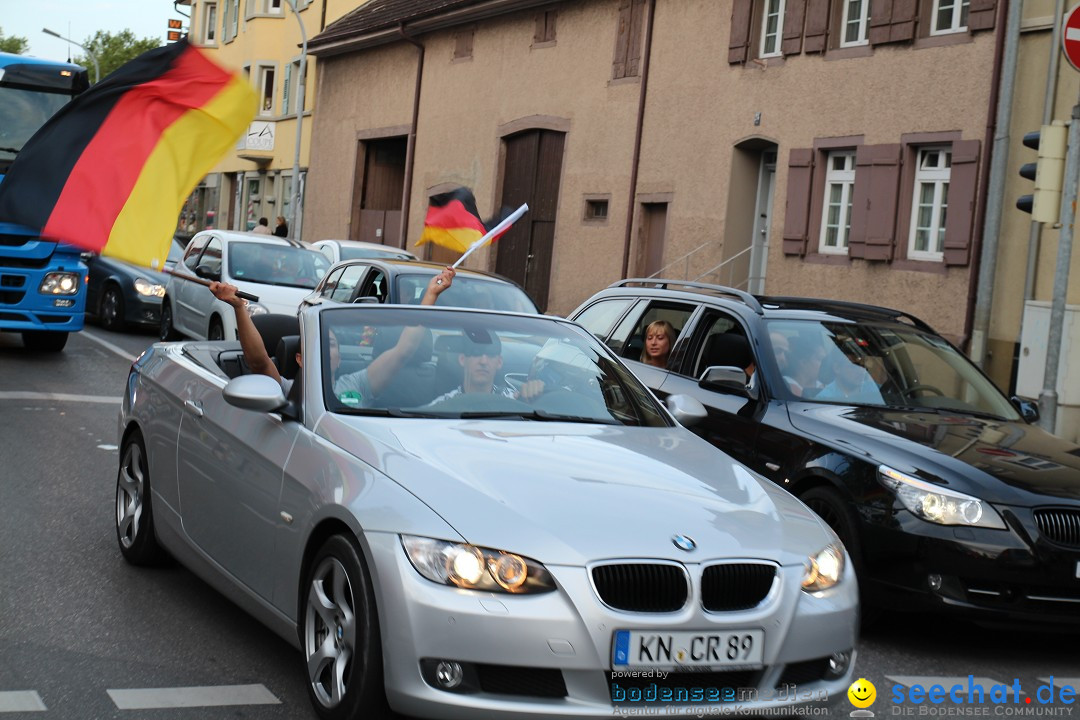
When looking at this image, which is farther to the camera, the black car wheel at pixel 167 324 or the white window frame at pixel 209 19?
the white window frame at pixel 209 19

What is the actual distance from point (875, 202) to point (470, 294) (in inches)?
327

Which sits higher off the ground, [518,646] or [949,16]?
Answer: [949,16]

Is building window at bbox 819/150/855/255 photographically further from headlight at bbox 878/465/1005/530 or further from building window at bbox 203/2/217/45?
building window at bbox 203/2/217/45

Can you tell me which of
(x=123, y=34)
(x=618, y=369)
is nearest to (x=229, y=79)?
(x=618, y=369)

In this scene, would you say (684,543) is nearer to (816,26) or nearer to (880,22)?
(880,22)

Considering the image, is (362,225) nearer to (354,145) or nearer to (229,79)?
(354,145)

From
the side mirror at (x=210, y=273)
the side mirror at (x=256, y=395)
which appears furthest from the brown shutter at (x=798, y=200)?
the side mirror at (x=256, y=395)

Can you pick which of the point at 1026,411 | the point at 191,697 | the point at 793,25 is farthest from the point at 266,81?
the point at 191,697

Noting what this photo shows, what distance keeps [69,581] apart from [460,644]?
120 inches

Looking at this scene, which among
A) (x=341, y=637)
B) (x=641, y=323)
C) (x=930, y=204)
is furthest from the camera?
(x=930, y=204)

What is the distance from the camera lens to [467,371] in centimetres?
572

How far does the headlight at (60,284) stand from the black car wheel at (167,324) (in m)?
Answer: 3.64

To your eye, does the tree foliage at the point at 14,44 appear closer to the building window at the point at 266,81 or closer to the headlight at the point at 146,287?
the building window at the point at 266,81

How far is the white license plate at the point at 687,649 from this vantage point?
4156mm
